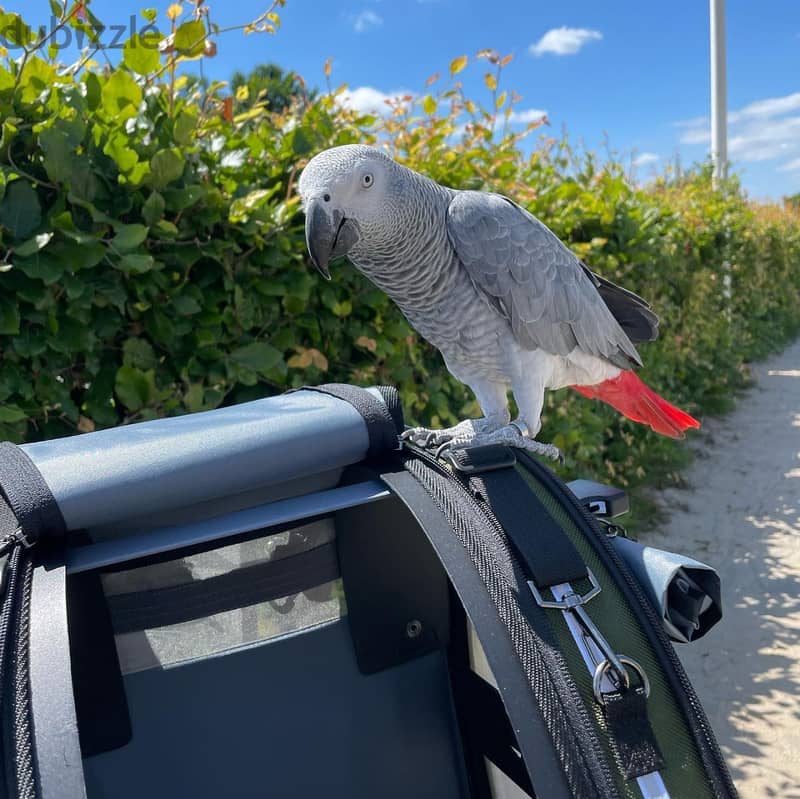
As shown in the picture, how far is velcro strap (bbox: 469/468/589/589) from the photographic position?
2.07 ft

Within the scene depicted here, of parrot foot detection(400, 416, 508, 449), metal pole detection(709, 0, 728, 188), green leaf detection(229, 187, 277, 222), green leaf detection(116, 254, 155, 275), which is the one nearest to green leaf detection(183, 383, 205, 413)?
green leaf detection(116, 254, 155, 275)

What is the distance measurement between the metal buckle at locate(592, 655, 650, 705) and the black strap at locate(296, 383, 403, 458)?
35cm

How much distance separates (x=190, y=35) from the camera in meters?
1.30

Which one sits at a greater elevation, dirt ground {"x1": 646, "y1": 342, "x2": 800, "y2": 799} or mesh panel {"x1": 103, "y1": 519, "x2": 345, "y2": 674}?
mesh panel {"x1": 103, "y1": 519, "x2": 345, "y2": 674}

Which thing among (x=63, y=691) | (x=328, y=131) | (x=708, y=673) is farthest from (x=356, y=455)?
(x=708, y=673)

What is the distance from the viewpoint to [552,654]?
1.91ft

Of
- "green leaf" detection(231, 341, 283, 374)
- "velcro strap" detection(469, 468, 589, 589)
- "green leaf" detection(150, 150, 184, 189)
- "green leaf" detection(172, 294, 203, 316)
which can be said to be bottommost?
"velcro strap" detection(469, 468, 589, 589)

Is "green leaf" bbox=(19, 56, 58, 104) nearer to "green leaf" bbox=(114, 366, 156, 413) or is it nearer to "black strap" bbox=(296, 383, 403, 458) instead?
"green leaf" bbox=(114, 366, 156, 413)

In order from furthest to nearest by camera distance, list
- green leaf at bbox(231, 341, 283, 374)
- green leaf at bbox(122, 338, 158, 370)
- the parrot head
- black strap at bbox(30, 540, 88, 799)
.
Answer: green leaf at bbox(231, 341, 283, 374) → green leaf at bbox(122, 338, 158, 370) → the parrot head → black strap at bbox(30, 540, 88, 799)

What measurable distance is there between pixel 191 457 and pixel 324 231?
493mm

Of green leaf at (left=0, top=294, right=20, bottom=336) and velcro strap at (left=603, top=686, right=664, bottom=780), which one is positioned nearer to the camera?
velcro strap at (left=603, top=686, right=664, bottom=780)

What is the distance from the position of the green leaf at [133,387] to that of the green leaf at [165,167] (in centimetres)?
37

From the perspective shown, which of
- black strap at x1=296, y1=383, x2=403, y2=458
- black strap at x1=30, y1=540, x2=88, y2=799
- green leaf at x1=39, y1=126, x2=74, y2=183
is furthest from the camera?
green leaf at x1=39, y1=126, x2=74, y2=183

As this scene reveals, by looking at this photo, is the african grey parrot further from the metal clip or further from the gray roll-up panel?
the metal clip
